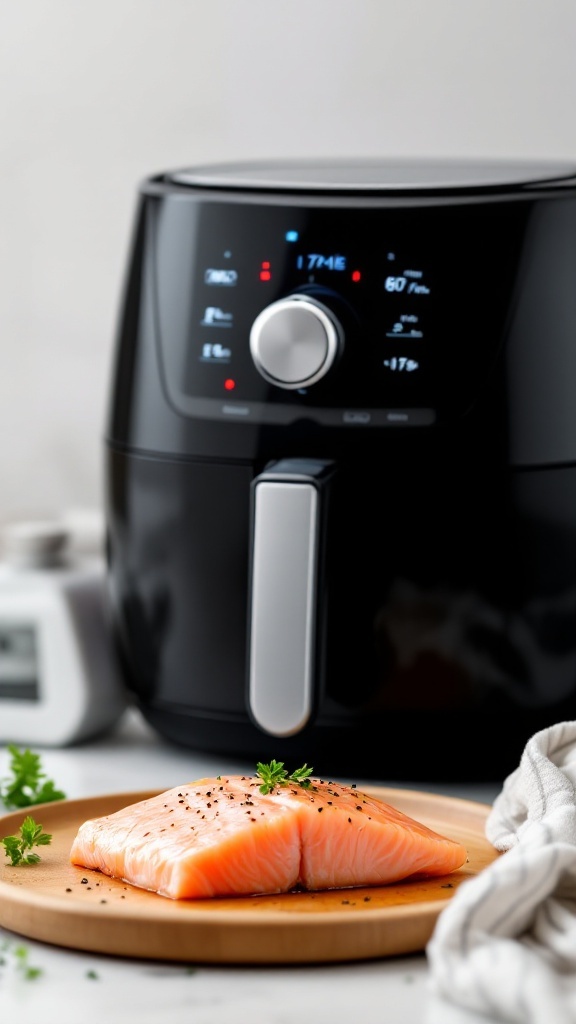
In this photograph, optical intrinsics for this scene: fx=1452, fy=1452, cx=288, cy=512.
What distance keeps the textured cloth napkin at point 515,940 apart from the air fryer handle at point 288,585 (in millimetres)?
255

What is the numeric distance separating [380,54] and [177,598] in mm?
658

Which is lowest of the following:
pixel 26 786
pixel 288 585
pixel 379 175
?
pixel 26 786

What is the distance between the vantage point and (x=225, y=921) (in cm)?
67

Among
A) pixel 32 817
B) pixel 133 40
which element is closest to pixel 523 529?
pixel 32 817

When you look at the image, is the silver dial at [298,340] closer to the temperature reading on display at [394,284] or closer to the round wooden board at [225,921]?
the temperature reading on display at [394,284]

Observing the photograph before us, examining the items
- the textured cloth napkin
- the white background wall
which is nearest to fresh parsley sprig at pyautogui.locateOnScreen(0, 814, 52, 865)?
the textured cloth napkin

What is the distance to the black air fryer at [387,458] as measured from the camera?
957 millimetres

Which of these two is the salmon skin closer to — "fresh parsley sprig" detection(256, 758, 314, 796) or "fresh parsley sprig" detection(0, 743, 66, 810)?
"fresh parsley sprig" detection(256, 758, 314, 796)

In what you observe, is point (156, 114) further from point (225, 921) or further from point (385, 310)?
point (225, 921)

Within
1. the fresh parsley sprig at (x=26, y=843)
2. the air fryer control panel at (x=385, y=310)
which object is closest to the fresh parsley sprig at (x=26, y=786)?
the fresh parsley sprig at (x=26, y=843)

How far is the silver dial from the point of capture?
3.13ft

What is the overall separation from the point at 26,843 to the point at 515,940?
284mm

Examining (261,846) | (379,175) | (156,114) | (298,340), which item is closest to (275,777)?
(261,846)

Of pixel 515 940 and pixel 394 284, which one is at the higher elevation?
pixel 394 284
